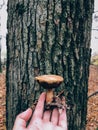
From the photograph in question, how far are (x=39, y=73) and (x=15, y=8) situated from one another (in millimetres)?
668

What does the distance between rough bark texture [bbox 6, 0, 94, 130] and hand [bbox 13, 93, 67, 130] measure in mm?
349

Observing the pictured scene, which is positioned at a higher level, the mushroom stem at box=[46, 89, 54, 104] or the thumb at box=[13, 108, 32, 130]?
the mushroom stem at box=[46, 89, 54, 104]

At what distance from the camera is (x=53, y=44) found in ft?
8.08

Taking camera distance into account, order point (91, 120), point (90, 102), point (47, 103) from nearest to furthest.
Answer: point (47, 103), point (91, 120), point (90, 102)

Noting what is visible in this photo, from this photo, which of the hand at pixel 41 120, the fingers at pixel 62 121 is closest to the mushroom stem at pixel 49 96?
the hand at pixel 41 120

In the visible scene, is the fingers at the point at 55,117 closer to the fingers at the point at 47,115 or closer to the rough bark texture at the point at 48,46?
the fingers at the point at 47,115

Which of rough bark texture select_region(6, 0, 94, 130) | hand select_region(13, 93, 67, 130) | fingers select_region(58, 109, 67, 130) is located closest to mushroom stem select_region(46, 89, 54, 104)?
hand select_region(13, 93, 67, 130)

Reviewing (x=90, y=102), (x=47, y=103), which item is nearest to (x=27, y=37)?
(x=47, y=103)

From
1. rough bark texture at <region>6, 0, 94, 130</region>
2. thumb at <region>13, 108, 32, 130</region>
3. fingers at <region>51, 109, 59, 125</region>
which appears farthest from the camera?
rough bark texture at <region>6, 0, 94, 130</region>

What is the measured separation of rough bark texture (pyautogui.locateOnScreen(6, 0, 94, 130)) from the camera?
8.02 feet

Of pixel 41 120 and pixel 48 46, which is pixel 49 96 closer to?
pixel 41 120

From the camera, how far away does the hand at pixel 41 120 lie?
83.4 inches

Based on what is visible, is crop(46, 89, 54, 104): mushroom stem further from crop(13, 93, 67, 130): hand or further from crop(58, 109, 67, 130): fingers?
crop(58, 109, 67, 130): fingers

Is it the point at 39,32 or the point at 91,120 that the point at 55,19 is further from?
the point at 91,120
